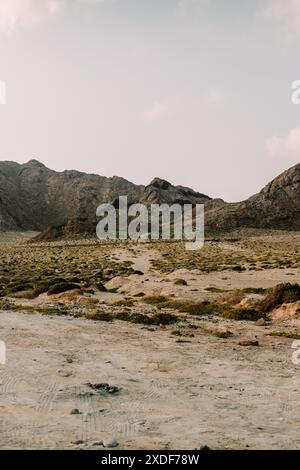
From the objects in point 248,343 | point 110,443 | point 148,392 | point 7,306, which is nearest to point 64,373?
point 148,392

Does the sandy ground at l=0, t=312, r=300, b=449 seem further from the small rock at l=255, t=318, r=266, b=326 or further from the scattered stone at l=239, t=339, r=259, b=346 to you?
the small rock at l=255, t=318, r=266, b=326

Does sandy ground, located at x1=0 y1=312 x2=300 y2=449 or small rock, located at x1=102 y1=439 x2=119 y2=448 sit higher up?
small rock, located at x1=102 y1=439 x2=119 y2=448

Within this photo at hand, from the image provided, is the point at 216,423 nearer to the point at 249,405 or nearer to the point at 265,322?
the point at 249,405

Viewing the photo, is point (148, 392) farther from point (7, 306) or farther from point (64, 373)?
point (7, 306)

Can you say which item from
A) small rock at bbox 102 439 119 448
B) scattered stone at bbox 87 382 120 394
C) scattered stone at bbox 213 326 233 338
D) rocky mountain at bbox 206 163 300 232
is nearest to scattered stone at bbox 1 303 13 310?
scattered stone at bbox 213 326 233 338

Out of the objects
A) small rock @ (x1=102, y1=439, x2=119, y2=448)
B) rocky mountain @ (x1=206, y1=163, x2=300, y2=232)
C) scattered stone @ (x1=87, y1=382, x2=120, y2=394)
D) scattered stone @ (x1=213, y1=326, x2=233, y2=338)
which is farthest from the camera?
rocky mountain @ (x1=206, y1=163, x2=300, y2=232)

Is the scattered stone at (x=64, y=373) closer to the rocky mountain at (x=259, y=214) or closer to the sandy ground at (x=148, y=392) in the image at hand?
the sandy ground at (x=148, y=392)

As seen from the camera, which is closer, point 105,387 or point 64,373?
point 105,387

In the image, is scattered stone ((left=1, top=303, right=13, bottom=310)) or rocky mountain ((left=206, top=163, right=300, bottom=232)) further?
rocky mountain ((left=206, top=163, right=300, bottom=232))

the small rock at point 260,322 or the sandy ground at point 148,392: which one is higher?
the sandy ground at point 148,392

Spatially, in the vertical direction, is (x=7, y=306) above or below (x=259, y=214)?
below

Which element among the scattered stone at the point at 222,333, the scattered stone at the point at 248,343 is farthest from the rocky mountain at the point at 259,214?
the scattered stone at the point at 248,343

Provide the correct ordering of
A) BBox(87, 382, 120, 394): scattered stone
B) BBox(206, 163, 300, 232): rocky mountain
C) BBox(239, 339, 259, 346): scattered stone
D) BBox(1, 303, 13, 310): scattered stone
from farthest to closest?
BBox(206, 163, 300, 232): rocky mountain
BBox(1, 303, 13, 310): scattered stone
BBox(239, 339, 259, 346): scattered stone
BBox(87, 382, 120, 394): scattered stone

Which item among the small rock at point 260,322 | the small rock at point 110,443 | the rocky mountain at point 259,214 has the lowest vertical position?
the small rock at point 260,322
